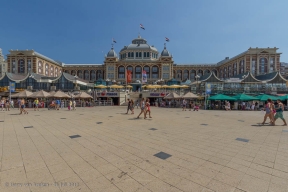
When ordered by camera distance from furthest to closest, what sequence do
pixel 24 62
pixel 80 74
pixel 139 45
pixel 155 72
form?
pixel 80 74
pixel 139 45
pixel 155 72
pixel 24 62

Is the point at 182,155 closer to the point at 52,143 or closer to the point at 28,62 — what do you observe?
the point at 52,143

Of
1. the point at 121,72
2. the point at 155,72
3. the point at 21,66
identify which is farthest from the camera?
the point at 155,72

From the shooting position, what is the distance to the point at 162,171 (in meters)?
3.43

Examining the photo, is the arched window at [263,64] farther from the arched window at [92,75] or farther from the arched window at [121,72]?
the arched window at [92,75]

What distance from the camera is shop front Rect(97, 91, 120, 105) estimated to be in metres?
30.8

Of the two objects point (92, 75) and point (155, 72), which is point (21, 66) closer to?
point (92, 75)

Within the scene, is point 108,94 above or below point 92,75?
below

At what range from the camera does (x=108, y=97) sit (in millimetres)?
32719

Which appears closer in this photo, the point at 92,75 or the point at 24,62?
the point at 24,62

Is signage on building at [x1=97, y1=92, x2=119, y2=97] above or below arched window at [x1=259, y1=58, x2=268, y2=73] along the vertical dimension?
below

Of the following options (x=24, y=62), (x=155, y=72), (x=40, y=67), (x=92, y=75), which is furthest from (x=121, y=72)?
(x=24, y=62)

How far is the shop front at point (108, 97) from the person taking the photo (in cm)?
3079

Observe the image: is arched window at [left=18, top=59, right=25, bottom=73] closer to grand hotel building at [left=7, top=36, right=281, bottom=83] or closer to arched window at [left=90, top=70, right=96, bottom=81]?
grand hotel building at [left=7, top=36, right=281, bottom=83]

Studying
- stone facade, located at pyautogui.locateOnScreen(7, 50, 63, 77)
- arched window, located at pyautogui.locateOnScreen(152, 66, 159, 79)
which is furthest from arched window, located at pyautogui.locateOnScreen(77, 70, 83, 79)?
arched window, located at pyautogui.locateOnScreen(152, 66, 159, 79)
